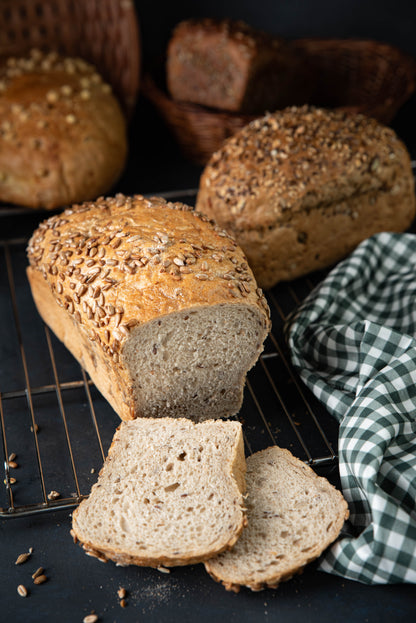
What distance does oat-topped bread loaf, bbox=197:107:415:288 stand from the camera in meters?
3.74

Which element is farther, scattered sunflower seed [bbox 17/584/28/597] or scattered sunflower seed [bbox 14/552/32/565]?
scattered sunflower seed [bbox 14/552/32/565]

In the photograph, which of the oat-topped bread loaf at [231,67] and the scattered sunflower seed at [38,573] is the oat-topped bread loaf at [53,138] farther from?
the scattered sunflower seed at [38,573]

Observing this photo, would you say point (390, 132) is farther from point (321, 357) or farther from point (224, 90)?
point (321, 357)

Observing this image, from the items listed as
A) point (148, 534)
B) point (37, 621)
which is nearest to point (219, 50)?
point (148, 534)

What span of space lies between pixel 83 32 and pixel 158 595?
4.16 metres

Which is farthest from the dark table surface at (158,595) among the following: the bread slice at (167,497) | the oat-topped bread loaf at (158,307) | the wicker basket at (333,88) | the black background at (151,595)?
the wicker basket at (333,88)

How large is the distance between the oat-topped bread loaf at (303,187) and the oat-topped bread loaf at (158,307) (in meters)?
0.50

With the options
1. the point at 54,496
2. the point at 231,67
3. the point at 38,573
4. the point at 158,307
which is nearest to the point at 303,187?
the point at 231,67

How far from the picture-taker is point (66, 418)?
10.6ft

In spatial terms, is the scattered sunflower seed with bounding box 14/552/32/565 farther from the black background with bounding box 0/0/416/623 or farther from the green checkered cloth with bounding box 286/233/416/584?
the green checkered cloth with bounding box 286/233/416/584

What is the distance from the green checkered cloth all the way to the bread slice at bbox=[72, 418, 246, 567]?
44 centimetres

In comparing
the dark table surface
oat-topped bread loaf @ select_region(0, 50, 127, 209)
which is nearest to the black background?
the dark table surface

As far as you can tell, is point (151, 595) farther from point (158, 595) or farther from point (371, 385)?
point (371, 385)

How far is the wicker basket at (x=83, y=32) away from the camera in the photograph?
4.99m
